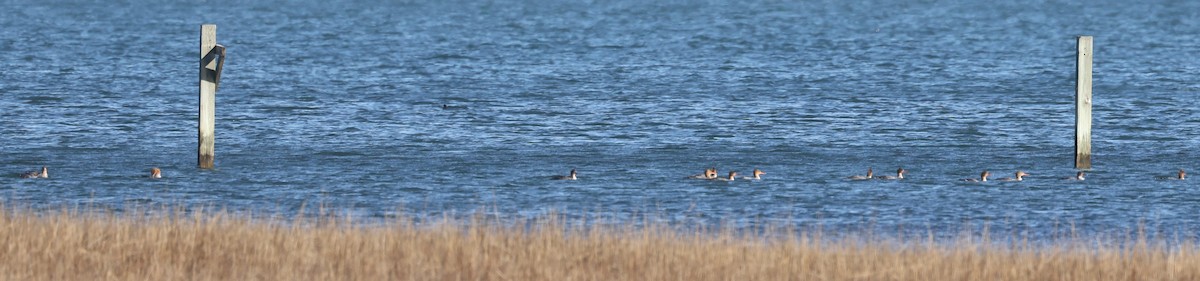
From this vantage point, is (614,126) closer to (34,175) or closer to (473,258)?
(34,175)

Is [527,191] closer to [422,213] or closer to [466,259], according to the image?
[422,213]

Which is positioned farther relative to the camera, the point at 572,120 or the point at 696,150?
the point at 572,120

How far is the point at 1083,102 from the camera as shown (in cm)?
2839

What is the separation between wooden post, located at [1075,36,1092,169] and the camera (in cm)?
2808

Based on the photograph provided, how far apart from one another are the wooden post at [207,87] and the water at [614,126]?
1.51ft

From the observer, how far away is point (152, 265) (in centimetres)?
1560

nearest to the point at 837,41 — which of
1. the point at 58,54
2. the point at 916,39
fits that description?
the point at 916,39

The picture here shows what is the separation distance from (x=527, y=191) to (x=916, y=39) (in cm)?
6863

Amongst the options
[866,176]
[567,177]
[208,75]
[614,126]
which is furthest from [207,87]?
[614,126]

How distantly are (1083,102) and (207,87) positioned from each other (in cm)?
1208

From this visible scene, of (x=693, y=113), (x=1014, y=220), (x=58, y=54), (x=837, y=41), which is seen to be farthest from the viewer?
(x=837, y=41)

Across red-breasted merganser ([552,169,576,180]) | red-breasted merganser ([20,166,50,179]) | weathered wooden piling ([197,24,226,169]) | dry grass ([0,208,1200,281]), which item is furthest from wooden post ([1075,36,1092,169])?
red-breasted merganser ([20,166,50,179])

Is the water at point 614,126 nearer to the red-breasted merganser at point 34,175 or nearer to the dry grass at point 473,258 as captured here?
the red-breasted merganser at point 34,175

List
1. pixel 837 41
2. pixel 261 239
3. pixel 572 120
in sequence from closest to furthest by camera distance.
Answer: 1. pixel 261 239
2. pixel 572 120
3. pixel 837 41
